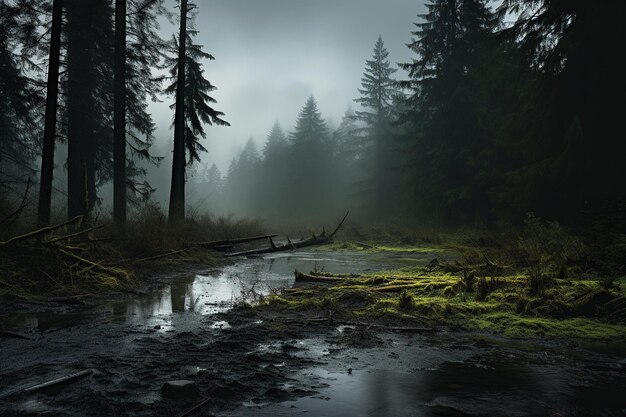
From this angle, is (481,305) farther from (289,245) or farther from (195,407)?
(289,245)

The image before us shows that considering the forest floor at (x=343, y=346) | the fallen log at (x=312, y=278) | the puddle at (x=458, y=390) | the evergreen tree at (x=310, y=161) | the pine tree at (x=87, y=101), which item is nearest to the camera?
the puddle at (x=458, y=390)

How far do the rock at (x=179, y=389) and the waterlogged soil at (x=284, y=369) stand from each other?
0.05 meters

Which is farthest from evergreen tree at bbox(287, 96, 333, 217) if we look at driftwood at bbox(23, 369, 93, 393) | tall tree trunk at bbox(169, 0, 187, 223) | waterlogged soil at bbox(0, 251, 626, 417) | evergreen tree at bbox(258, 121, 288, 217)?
driftwood at bbox(23, 369, 93, 393)

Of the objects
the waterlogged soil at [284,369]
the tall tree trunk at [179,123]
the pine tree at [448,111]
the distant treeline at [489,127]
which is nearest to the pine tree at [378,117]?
the distant treeline at [489,127]

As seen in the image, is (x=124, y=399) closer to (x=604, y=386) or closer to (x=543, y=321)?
(x=604, y=386)

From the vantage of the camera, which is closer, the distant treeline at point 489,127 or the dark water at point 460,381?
the dark water at point 460,381

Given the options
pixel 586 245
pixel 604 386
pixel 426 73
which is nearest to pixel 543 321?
pixel 604 386

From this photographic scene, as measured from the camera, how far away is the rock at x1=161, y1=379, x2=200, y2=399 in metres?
3.21

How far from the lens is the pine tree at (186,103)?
1842 cm

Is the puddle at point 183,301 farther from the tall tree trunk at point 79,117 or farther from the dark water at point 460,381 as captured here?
the tall tree trunk at point 79,117

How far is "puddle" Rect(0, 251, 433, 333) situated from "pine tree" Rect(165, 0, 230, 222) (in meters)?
7.34

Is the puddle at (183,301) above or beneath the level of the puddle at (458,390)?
above

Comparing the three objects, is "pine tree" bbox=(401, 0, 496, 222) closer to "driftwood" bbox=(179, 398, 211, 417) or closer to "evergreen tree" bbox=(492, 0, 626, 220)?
"evergreen tree" bbox=(492, 0, 626, 220)

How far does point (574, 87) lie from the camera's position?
13.0m
